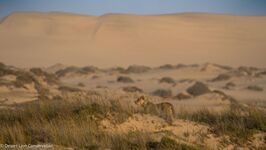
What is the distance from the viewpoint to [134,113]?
10664mm

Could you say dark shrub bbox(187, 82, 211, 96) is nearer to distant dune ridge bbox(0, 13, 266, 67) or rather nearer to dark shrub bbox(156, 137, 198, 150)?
dark shrub bbox(156, 137, 198, 150)

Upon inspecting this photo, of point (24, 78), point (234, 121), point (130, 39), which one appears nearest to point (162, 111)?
point (234, 121)

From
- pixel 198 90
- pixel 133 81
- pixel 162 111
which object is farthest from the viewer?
pixel 133 81

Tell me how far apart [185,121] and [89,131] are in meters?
2.14

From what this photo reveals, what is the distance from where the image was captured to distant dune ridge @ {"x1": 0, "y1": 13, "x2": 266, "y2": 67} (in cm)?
7075

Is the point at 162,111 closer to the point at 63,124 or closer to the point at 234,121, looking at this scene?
the point at 234,121

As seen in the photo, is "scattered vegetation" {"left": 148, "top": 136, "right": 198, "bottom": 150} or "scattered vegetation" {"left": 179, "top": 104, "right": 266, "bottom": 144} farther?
"scattered vegetation" {"left": 179, "top": 104, "right": 266, "bottom": 144}

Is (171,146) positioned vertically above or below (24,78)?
above

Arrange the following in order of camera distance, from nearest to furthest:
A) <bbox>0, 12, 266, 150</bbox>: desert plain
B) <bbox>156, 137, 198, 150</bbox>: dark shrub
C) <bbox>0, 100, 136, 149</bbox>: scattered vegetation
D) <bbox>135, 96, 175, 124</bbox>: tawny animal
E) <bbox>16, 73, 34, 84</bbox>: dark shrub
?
<bbox>156, 137, 198, 150</bbox>: dark shrub, <bbox>0, 100, 136, 149</bbox>: scattered vegetation, <bbox>0, 12, 266, 150</bbox>: desert plain, <bbox>135, 96, 175, 124</bbox>: tawny animal, <bbox>16, 73, 34, 84</bbox>: dark shrub

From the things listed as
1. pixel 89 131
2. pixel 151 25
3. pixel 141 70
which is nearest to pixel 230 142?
pixel 89 131

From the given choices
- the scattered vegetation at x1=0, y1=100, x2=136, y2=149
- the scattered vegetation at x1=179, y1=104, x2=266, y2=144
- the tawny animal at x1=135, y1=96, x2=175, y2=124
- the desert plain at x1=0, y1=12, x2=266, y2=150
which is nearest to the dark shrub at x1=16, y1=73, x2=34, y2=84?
the desert plain at x1=0, y1=12, x2=266, y2=150

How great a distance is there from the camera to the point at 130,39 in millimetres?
81438

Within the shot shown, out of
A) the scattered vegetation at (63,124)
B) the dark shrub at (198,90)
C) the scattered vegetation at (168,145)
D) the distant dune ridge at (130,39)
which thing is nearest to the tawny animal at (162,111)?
the scattered vegetation at (63,124)

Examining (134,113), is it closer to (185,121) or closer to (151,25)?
(185,121)
